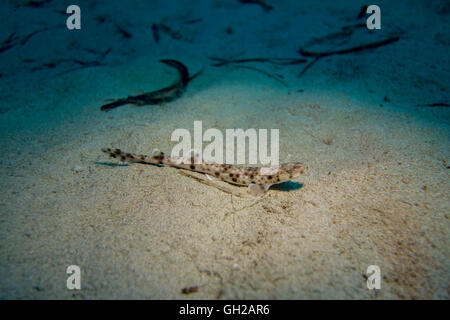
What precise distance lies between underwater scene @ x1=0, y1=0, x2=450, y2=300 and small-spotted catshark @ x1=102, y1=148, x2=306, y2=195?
3 centimetres

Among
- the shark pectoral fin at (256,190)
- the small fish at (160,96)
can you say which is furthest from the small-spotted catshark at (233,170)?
the small fish at (160,96)

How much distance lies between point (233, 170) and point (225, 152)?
2.17 ft

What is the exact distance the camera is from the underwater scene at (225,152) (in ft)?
7.84

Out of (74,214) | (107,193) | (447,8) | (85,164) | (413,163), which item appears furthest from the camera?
(447,8)

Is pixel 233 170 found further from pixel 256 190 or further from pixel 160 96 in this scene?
pixel 160 96

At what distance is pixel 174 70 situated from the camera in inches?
252

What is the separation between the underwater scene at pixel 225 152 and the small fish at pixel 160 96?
47mm

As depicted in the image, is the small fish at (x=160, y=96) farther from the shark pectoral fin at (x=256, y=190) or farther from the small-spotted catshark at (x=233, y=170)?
the shark pectoral fin at (x=256, y=190)

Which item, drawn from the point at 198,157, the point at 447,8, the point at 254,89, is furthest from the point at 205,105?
the point at 447,8

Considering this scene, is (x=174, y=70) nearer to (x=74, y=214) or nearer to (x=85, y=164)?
(x=85, y=164)

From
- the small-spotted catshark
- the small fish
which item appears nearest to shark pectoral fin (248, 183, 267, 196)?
the small-spotted catshark

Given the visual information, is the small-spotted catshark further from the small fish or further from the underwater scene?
the small fish

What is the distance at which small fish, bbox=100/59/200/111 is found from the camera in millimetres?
5211

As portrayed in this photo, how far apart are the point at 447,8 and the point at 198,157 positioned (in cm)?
929
